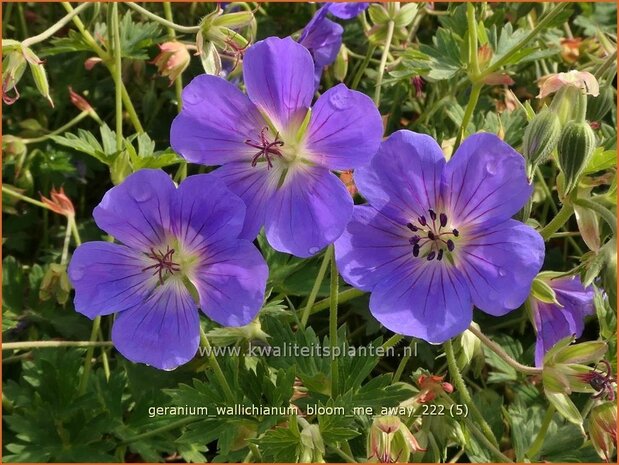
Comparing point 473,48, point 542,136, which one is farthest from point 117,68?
point 542,136

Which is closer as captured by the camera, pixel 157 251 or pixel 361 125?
pixel 361 125

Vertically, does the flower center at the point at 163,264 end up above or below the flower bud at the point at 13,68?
below

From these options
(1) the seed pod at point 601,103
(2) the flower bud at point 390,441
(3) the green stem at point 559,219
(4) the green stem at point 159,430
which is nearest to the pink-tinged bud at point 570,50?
(1) the seed pod at point 601,103

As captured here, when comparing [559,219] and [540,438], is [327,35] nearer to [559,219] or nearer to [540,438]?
[559,219]

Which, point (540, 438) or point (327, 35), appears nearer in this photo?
point (540, 438)

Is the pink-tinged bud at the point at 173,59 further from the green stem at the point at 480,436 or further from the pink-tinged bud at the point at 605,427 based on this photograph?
the pink-tinged bud at the point at 605,427

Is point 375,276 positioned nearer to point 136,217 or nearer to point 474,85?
point 136,217

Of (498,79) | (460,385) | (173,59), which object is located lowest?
(460,385)

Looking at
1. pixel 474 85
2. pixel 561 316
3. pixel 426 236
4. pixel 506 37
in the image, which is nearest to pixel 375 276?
pixel 426 236
